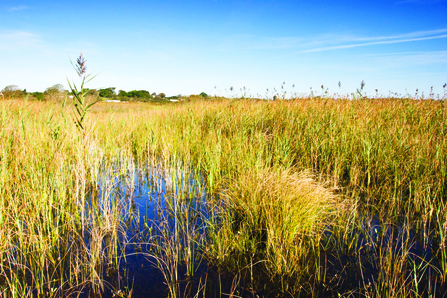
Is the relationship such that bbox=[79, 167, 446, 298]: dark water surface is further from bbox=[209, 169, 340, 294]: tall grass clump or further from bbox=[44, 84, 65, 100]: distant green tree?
bbox=[44, 84, 65, 100]: distant green tree

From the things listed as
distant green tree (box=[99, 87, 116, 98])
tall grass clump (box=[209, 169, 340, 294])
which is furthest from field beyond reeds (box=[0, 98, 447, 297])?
distant green tree (box=[99, 87, 116, 98])

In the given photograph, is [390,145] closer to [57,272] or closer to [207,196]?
[207,196]

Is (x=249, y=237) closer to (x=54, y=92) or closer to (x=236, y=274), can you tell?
(x=236, y=274)

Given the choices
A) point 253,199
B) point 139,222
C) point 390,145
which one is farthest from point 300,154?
point 139,222

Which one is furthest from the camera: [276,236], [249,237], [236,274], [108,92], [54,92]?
[54,92]

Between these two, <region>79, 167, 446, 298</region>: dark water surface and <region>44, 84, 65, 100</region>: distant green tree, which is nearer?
<region>79, 167, 446, 298</region>: dark water surface

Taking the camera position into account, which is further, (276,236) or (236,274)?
(276,236)

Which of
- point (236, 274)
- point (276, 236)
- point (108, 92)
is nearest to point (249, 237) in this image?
point (276, 236)

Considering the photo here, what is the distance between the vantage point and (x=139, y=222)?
2.75 meters

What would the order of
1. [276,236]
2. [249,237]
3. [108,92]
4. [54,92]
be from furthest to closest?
[54,92], [108,92], [249,237], [276,236]

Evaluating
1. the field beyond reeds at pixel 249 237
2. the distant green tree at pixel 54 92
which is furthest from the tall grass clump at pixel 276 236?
the distant green tree at pixel 54 92

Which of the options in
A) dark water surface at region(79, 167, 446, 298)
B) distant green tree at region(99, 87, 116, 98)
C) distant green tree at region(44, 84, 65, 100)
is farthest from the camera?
distant green tree at region(44, 84, 65, 100)

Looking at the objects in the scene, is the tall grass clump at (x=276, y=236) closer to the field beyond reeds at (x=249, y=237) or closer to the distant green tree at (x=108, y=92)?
the field beyond reeds at (x=249, y=237)

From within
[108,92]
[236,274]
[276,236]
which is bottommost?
[236,274]
